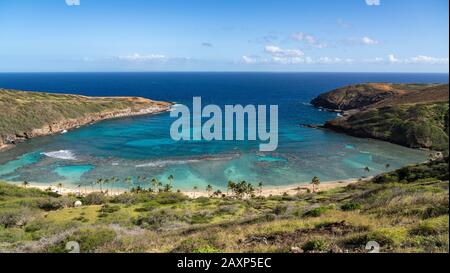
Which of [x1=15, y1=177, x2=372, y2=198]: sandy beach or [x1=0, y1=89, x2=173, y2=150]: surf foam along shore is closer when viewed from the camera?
[x1=15, y1=177, x2=372, y2=198]: sandy beach

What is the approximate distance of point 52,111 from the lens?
12081 centimetres

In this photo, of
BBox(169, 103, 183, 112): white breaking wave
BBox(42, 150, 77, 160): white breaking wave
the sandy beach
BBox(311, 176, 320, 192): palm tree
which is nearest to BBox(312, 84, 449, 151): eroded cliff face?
the sandy beach

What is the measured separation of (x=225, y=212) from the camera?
35.8 m

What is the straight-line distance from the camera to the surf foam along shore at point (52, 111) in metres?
103

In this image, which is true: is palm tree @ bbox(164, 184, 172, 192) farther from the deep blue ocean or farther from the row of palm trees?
the deep blue ocean

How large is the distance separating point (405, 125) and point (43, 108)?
106m

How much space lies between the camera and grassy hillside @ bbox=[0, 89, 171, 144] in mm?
103750

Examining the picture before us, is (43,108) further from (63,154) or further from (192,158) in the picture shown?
(192,158)

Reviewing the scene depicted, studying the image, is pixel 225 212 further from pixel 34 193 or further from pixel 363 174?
pixel 363 174

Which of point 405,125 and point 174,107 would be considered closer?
point 405,125

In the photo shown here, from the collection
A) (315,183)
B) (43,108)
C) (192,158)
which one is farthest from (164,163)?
(43,108)

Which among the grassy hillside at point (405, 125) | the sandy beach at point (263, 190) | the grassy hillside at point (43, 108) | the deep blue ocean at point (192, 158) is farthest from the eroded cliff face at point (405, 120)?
the grassy hillside at point (43, 108)
